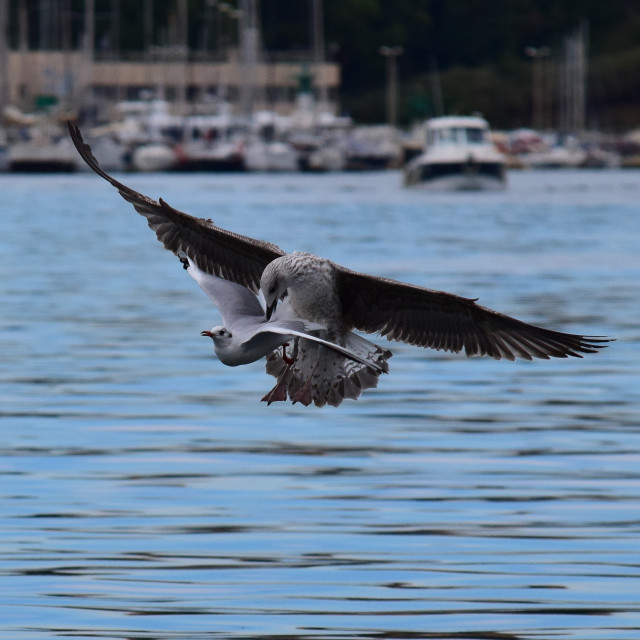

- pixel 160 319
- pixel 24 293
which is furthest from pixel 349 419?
pixel 24 293

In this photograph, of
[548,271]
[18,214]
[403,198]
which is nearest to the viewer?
[548,271]

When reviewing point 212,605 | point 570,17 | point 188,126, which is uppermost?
point 570,17

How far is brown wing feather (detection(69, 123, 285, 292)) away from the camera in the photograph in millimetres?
12102

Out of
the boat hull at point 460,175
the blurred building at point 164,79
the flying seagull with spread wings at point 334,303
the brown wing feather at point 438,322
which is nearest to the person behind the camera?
the flying seagull with spread wings at point 334,303

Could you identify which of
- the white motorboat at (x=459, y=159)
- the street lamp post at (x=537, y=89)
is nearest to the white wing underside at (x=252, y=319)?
the white motorboat at (x=459, y=159)

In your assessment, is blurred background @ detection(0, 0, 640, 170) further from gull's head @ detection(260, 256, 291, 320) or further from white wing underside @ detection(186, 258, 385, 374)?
gull's head @ detection(260, 256, 291, 320)

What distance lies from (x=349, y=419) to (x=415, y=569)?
623 centimetres

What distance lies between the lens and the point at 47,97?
110 metres

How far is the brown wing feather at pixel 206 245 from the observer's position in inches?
476

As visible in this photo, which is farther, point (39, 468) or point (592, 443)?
point (592, 443)

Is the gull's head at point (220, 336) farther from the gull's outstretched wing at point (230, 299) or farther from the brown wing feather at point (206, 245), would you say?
the brown wing feather at point (206, 245)

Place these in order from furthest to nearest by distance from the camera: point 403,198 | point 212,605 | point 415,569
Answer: point 403,198, point 415,569, point 212,605

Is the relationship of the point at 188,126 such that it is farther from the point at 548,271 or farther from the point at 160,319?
the point at 160,319

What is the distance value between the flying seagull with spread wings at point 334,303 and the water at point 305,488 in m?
1.24
